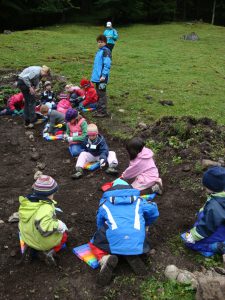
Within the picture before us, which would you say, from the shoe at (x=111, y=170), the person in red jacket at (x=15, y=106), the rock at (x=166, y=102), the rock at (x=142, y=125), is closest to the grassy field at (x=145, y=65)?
the rock at (x=166, y=102)

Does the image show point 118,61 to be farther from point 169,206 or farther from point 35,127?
point 169,206

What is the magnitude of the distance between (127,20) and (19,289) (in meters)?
38.6

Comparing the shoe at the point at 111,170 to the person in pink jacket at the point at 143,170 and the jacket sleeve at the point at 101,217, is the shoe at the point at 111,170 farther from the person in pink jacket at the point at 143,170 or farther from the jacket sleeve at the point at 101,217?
the jacket sleeve at the point at 101,217

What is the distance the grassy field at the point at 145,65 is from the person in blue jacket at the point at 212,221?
579 centimetres

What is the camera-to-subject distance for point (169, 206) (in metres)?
6.78

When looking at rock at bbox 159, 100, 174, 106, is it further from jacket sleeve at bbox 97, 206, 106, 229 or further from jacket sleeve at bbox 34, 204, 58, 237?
jacket sleeve at bbox 34, 204, 58, 237

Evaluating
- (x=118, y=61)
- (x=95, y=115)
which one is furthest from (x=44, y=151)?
(x=118, y=61)

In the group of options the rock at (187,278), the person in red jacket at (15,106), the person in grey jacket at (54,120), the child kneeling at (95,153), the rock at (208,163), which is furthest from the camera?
the person in red jacket at (15,106)

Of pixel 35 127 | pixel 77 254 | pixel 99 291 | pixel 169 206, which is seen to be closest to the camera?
pixel 99 291

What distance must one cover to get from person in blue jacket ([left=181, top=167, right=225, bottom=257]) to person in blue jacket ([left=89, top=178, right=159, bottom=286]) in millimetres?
679

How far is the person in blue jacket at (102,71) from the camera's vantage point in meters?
11.2

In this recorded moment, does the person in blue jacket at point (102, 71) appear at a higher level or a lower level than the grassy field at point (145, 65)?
higher

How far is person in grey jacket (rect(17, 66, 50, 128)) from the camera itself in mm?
10383

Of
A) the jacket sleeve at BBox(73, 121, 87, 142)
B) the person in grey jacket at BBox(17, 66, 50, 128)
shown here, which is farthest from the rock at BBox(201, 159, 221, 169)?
the person in grey jacket at BBox(17, 66, 50, 128)
